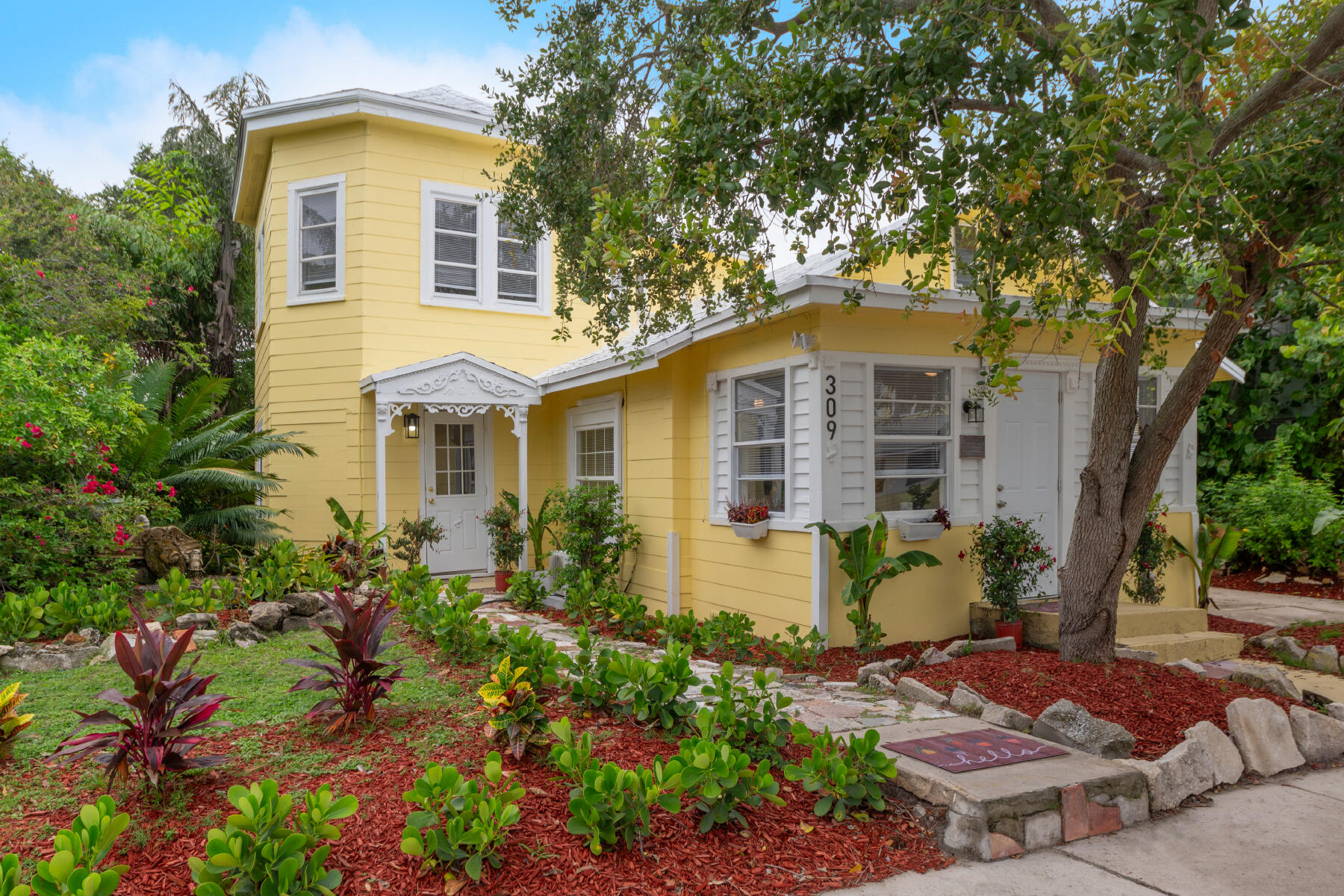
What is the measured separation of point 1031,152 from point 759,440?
3918 mm

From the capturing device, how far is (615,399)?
375 inches

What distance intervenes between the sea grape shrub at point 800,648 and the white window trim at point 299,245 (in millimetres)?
7351

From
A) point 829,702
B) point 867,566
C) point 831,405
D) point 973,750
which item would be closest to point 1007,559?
point 867,566

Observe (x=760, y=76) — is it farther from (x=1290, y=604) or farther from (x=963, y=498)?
(x=1290, y=604)

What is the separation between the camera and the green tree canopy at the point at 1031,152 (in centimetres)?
348

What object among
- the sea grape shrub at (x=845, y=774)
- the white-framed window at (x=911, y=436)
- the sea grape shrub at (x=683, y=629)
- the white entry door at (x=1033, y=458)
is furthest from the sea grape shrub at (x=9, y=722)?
the white entry door at (x=1033, y=458)

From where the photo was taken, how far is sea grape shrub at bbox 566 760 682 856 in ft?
9.36

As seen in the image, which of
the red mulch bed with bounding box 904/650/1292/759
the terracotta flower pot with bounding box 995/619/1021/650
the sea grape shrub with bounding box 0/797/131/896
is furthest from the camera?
the terracotta flower pot with bounding box 995/619/1021/650

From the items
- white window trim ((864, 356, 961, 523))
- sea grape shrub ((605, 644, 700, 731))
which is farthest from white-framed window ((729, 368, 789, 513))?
sea grape shrub ((605, 644, 700, 731))

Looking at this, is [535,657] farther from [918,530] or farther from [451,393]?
[451,393]

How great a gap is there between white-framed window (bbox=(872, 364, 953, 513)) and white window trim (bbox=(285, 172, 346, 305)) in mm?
7008

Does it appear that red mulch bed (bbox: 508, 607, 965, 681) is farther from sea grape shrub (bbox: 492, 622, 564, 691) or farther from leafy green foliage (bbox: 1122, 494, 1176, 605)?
leafy green foliage (bbox: 1122, 494, 1176, 605)

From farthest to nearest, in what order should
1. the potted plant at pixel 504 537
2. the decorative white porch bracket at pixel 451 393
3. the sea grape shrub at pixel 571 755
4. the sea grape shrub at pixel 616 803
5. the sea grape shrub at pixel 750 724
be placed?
the potted plant at pixel 504 537 → the decorative white porch bracket at pixel 451 393 → the sea grape shrub at pixel 750 724 → the sea grape shrub at pixel 571 755 → the sea grape shrub at pixel 616 803

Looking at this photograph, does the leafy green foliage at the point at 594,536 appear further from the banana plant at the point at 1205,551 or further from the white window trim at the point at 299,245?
the banana plant at the point at 1205,551
